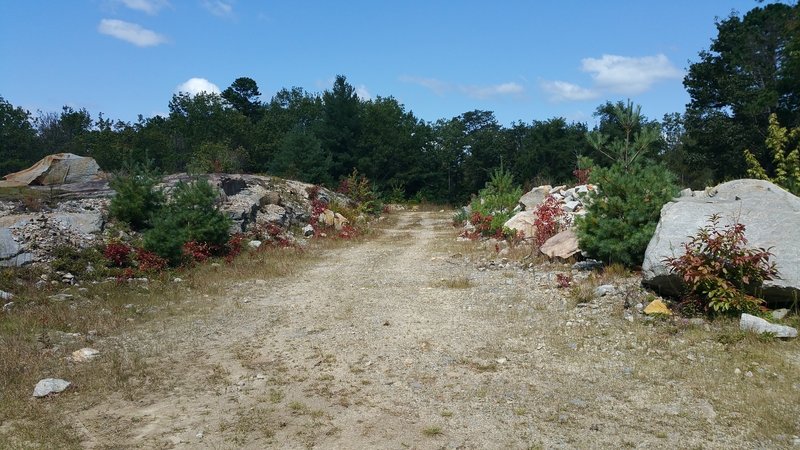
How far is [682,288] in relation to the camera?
24.1 ft

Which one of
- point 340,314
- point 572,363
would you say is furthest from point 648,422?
point 340,314

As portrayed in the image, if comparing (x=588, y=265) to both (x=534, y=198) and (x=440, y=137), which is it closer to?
(x=534, y=198)

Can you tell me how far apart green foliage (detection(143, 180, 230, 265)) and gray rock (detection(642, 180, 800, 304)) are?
8946 mm

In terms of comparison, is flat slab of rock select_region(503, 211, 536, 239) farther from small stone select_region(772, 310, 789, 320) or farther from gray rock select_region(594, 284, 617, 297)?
small stone select_region(772, 310, 789, 320)

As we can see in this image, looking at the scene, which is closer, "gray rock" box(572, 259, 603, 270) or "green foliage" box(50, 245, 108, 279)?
"gray rock" box(572, 259, 603, 270)

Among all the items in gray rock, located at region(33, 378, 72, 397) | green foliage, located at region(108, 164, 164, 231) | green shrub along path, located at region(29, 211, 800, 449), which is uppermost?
green foliage, located at region(108, 164, 164, 231)

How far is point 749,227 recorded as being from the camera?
7.44 metres

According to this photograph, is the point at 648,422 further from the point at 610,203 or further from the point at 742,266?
the point at 610,203

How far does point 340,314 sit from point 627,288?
4.37 metres

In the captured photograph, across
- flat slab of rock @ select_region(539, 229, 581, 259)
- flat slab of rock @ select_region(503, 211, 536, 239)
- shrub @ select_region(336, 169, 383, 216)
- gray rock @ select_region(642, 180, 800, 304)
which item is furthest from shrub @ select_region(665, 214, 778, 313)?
shrub @ select_region(336, 169, 383, 216)

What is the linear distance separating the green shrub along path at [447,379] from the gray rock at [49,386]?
0.12 m

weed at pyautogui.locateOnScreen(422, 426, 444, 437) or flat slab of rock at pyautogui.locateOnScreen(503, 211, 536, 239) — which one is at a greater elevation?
flat slab of rock at pyautogui.locateOnScreen(503, 211, 536, 239)

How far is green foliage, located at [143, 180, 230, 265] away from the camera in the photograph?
36.4ft

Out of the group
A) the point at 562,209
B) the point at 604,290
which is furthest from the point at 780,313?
the point at 562,209
